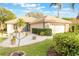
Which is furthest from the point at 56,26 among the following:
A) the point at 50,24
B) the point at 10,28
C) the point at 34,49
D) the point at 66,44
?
the point at 10,28

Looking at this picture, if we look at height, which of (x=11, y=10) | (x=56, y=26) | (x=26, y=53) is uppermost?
(x=11, y=10)

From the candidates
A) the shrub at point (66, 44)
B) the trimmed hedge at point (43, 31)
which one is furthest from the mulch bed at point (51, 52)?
the trimmed hedge at point (43, 31)

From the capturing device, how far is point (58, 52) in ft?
8.14

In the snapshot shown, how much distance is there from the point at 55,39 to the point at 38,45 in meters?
0.19

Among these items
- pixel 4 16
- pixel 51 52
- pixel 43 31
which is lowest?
pixel 51 52

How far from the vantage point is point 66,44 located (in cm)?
244

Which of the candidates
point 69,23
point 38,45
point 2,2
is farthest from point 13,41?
point 69,23

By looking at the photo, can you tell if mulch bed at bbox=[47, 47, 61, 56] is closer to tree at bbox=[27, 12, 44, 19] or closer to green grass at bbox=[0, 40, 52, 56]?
green grass at bbox=[0, 40, 52, 56]

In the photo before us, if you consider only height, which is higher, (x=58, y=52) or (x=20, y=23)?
(x=20, y=23)

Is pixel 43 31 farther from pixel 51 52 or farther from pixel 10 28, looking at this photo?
pixel 10 28

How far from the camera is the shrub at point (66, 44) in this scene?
2438 millimetres

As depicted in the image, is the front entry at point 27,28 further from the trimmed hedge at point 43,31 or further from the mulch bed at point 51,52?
the mulch bed at point 51,52

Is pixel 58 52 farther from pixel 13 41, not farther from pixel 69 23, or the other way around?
pixel 13 41

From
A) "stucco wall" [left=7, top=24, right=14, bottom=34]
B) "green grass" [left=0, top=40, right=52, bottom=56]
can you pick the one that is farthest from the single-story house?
"green grass" [left=0, top=40, right=52, bottom=56]
